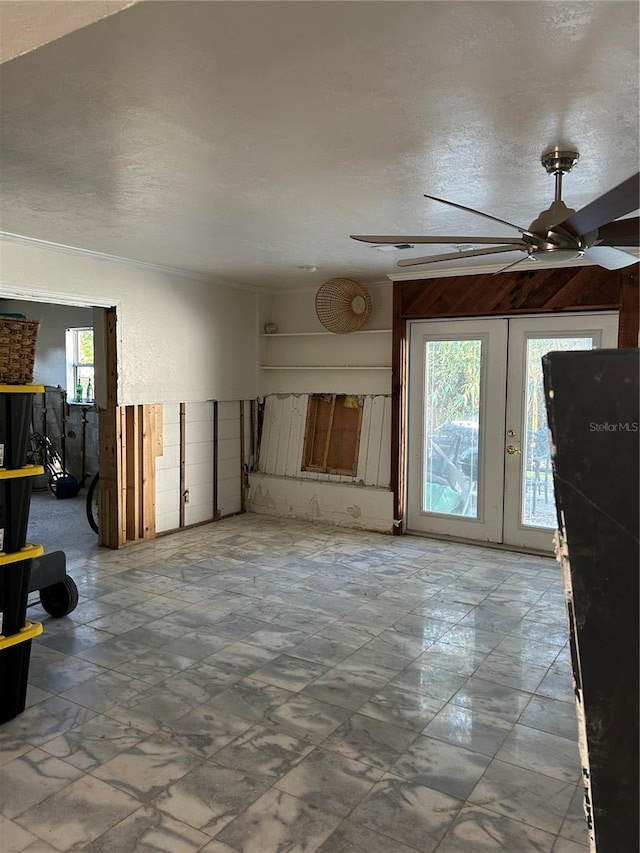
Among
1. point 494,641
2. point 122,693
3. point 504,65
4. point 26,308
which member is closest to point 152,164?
point 504,65

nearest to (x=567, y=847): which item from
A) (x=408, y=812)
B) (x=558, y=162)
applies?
Answer: (x=408, y=812)

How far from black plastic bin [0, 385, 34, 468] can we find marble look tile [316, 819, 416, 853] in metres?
1.95

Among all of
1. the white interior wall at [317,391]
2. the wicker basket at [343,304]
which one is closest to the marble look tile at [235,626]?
the white interior wall at [317,391]

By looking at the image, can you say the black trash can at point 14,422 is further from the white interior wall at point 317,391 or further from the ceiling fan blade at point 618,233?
the white interior wall at point 317,391

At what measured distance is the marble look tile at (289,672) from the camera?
3166 mm

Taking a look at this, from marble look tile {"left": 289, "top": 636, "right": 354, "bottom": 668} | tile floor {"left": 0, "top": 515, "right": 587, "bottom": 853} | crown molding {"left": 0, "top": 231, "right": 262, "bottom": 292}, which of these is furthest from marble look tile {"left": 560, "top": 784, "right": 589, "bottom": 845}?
crown molding {"left": 0, "top": 231, "right": 262, "bottom": 292}

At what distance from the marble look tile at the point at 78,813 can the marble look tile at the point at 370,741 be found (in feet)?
2.79

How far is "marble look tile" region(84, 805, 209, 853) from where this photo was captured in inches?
81.0

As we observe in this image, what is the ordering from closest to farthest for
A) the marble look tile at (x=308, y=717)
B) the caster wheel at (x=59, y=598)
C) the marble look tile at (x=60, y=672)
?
the marble look tile at (x=308, y=717)
the marble look tile at (x=60, y=672)
the caster wheel at (x=59, y=598)

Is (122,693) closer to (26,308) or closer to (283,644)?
(283,644)

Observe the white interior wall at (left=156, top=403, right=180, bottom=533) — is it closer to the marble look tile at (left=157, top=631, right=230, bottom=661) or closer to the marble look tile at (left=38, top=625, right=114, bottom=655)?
the marble look tile at (left=38, top=625, right=114, bottom=655)

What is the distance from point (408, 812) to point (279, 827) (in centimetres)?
46

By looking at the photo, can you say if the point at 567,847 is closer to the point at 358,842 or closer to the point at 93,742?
the point at 358,842

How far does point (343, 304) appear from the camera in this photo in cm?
620
